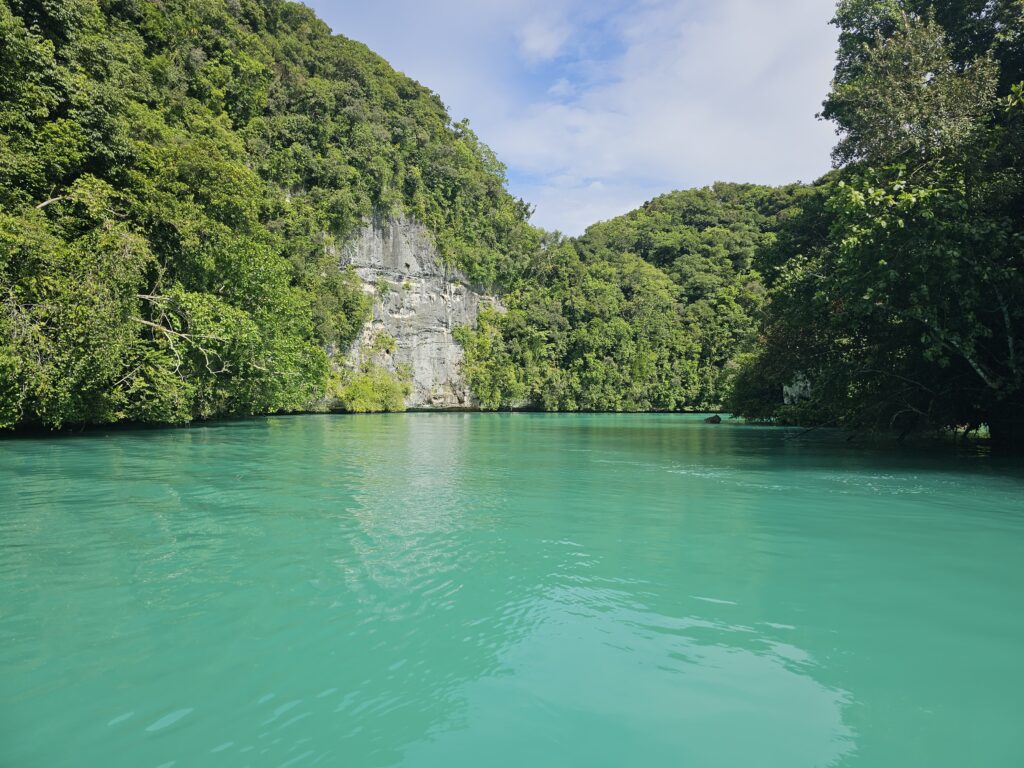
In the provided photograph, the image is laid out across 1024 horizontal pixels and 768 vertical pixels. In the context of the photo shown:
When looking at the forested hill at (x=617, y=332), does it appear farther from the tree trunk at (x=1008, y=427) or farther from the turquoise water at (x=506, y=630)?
the turquoise water at (x=506, y=630)

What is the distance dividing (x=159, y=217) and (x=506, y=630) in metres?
21.8

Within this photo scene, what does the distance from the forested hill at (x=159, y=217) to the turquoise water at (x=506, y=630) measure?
355 inches

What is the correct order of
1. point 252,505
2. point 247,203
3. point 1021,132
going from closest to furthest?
1. point 252,505
2. point 1021,132
3. point 247,203

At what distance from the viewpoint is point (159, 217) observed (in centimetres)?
2089

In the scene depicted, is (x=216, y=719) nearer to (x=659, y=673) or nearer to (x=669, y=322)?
(x=659, y=673)

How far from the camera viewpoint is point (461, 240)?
62938 millimetres

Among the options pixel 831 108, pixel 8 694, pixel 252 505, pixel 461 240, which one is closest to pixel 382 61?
pixel 461 240

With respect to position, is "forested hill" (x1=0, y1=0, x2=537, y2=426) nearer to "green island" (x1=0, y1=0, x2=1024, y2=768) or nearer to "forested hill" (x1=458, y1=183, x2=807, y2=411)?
"green island" (x1=0, y1=0, x2=1024, y2=768)

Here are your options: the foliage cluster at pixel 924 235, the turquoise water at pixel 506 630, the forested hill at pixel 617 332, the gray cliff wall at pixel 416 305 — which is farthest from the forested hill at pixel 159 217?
the forested hill at pixel 617 332

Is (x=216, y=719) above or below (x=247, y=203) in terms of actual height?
below

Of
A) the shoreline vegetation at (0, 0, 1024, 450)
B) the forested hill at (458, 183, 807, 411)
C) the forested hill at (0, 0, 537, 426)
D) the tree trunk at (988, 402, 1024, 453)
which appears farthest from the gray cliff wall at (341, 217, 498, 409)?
the tree trunk at (988, 402, 1024, 453)

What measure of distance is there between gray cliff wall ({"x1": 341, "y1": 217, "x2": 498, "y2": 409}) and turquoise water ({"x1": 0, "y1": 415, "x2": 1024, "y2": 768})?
4527 cm

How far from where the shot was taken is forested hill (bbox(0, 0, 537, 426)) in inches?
631

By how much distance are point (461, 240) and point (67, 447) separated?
50.4 m
